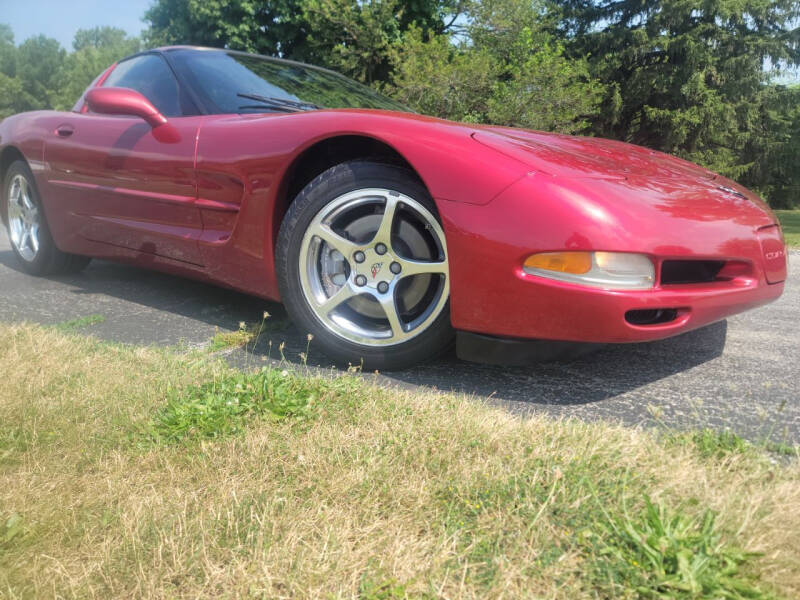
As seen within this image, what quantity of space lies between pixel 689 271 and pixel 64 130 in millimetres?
3225

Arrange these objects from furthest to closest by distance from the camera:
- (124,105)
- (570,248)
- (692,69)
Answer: (692,69) → (124,105) → (570,248)

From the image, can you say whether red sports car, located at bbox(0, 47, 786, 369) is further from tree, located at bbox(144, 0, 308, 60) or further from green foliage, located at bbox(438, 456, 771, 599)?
tree, located at bbox(144, 0, 308, 60)

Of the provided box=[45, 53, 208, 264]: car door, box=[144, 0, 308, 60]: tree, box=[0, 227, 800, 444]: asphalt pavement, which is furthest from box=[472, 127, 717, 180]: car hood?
box=[144, 0, 308, 60]: tree

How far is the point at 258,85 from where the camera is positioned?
3164 millimetres

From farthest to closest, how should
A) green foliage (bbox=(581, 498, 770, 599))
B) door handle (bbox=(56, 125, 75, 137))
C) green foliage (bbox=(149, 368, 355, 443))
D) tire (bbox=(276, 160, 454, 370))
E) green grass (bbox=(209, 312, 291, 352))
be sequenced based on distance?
door handle (bbox=(56, 125, 75, 137)), green grass (bbox=(209, 312, 291, 352)), tire (bbox=(276, 160, 454, 370)), green foliage (bbox=(149, 368, 355, 443)), green foliage (bbox=(581, 498, 770, 599))

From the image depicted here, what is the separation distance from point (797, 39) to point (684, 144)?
510 centimetres

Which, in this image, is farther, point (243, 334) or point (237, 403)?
point (243, 334)

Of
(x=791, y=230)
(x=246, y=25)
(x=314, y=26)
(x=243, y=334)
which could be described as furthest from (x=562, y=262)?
(x=246, y=25)

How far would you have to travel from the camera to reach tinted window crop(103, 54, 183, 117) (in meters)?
3.14

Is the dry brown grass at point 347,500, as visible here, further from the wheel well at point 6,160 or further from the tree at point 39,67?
the tree at point 39,67

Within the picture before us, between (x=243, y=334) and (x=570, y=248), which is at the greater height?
(x=570, y=248)

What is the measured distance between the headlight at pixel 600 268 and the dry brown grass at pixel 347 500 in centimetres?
45

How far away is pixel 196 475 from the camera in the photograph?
4.89 feet

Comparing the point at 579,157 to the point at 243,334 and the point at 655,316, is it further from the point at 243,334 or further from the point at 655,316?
the point at 243,334
